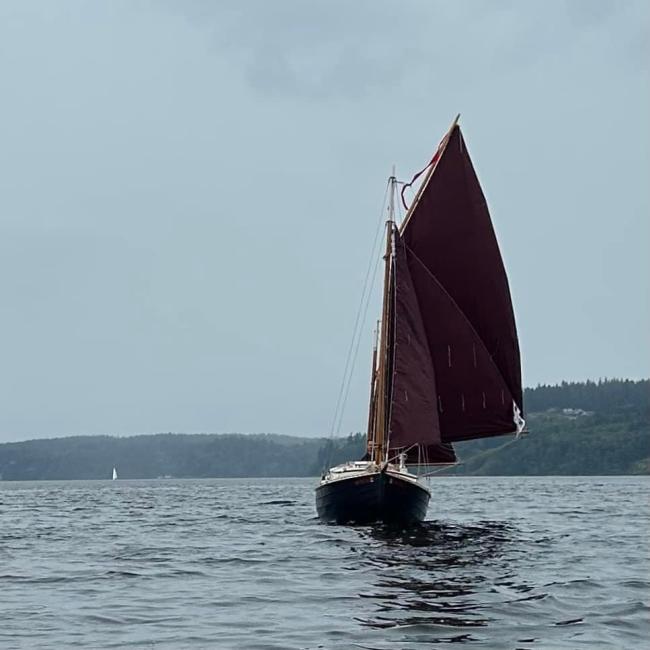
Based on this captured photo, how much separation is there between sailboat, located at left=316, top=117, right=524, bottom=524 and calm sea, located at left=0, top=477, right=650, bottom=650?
3.64 m

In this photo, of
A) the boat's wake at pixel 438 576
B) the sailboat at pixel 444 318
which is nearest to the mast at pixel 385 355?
the sailboat at pixel 444 318

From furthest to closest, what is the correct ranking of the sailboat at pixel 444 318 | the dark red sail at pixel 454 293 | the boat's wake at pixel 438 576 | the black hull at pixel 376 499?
the dark red sail at pixel 454 293 → the sailboat at pixel 444 318 → the black hull at pixel 376 499 → the boat's wake at pixel 438 576

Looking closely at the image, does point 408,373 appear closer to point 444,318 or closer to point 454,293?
point 444,318

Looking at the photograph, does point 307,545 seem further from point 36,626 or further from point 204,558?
point 36,626

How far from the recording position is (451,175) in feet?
146

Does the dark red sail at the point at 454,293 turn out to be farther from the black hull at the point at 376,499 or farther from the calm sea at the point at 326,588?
the calm sea at the point at 326,588

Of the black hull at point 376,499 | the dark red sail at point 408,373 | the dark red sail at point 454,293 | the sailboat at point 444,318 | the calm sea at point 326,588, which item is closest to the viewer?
the calm sea at point 326,588

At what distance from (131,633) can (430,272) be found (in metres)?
27.5

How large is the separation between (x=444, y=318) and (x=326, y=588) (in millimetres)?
21095

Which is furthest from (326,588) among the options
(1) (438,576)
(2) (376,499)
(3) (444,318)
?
(3) (444,318)

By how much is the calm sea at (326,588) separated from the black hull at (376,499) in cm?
96

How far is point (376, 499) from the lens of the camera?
4138 cm

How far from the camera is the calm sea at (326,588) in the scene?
60.4ft

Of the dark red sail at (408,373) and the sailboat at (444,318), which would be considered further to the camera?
the sailboat at (444,318)
